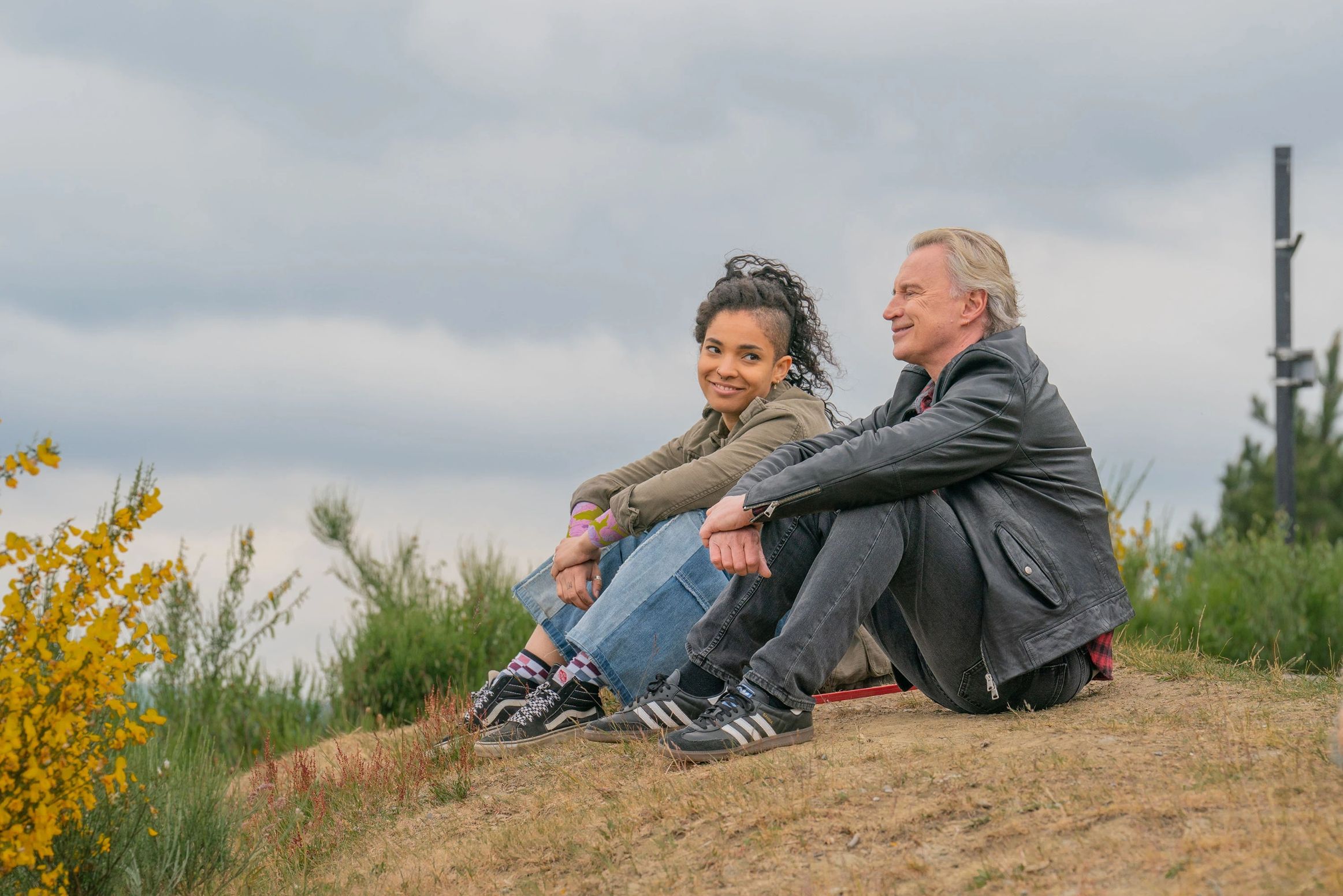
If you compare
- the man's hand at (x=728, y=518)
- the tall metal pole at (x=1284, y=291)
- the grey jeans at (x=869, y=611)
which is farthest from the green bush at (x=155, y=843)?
the tall metal pole at (x=1284, y=291)

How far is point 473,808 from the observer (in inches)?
170

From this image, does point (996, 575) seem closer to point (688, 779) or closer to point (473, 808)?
point (688, 779)

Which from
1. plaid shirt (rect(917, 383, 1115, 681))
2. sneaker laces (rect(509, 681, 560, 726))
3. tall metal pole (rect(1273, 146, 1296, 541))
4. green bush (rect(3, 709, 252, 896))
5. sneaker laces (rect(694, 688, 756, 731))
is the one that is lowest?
green bush (rect(3, 709, 252, 896))

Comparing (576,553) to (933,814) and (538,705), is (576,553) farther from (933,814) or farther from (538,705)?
(933,814)

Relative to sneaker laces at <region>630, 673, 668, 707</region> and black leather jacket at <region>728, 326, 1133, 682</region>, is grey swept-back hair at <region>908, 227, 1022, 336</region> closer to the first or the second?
black leather jacket at <region>728, 326, 1133, 682</region>

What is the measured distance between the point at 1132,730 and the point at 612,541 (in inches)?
80.9

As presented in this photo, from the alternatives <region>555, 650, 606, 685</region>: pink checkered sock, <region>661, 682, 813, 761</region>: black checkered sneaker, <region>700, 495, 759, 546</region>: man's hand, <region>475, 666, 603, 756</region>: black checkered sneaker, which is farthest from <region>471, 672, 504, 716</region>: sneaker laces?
<region>700, 495, 759, 546</region>: man's hand

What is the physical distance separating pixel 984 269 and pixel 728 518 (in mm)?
1219

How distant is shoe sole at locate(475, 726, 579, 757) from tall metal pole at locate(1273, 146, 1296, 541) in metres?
8.86

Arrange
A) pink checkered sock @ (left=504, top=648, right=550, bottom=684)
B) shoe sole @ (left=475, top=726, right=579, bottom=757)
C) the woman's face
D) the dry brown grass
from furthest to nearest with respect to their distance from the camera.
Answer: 1. pink checkered sock @ (left=504, top=648, right=550, bottom=684)
2. the woman's face
3. shoe sole @ (left=475, top=726, right=579, bottom=757)
4. the dry brown grass

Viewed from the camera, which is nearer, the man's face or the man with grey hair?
the man with grey hair

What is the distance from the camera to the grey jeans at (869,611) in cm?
366

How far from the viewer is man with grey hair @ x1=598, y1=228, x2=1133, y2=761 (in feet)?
12.1

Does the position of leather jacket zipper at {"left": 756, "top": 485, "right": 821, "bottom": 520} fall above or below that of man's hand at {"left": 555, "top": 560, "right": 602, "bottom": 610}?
above
